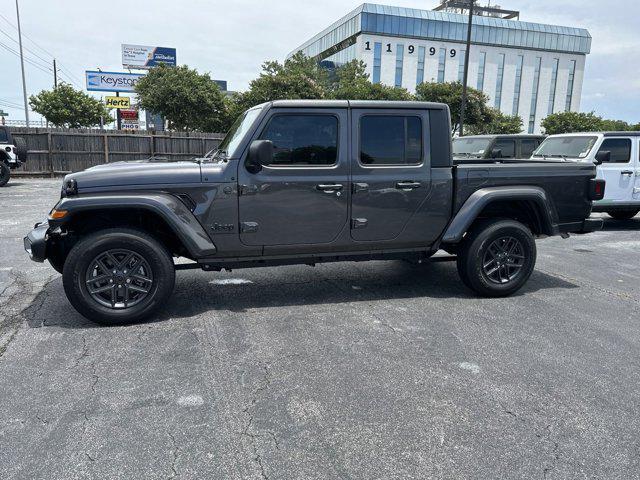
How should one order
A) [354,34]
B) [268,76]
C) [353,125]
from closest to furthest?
[353,125]
[268,76]
[354,34]

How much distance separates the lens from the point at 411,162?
4910 mm

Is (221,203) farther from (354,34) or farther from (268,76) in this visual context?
(354,34)

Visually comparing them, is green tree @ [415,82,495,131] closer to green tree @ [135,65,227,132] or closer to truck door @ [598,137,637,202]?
green tree @ [135,65,227,132]

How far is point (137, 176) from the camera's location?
4258 millimetres

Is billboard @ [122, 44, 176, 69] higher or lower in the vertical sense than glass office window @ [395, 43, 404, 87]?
lower

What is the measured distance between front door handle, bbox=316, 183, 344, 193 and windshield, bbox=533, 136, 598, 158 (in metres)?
7.28

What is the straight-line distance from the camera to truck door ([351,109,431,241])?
474 centimetres

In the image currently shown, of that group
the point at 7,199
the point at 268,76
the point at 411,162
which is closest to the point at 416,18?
the point at 268,76

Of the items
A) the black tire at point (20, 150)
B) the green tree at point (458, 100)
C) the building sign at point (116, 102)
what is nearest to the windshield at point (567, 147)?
the black tire at point (20, 150)

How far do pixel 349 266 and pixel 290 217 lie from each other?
2122 millimetres

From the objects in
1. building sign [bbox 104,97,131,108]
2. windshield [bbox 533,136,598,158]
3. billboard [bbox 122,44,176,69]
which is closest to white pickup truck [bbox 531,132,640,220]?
windshield [bbox 533,136,598,158]

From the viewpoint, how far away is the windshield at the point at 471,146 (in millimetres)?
12523

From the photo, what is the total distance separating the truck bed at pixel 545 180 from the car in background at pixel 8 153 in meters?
16.4

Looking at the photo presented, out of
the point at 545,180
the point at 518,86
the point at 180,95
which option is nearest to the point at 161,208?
the point at 545,180
